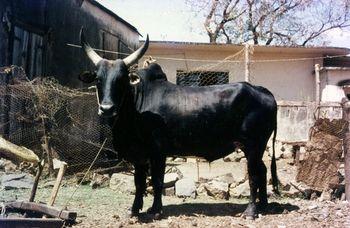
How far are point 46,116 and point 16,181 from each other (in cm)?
135

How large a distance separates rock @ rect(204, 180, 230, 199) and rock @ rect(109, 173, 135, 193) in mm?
1287

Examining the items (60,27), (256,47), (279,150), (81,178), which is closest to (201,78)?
(256,47)

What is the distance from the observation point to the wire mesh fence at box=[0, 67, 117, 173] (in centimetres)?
874

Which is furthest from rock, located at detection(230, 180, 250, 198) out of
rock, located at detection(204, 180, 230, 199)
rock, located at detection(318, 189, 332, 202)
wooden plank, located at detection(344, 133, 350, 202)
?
wooden plank, located at detection(344, 133, 350, 202)

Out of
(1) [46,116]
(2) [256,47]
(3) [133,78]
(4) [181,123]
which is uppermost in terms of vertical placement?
(2) [256,47]

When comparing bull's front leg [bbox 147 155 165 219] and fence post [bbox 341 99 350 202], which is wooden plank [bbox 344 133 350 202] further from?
bull's front leg [bbox 147 155 165 219]

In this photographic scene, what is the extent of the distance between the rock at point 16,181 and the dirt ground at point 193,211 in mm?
193

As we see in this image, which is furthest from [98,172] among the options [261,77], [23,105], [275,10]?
[275,10]

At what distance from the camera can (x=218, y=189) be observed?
7.98 m

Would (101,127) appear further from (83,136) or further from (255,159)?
(255,159)

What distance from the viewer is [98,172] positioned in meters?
9.34

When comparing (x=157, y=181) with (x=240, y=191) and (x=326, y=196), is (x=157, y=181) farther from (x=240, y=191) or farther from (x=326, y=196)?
(x=326, y=196)

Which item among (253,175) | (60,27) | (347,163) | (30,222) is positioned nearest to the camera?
(30,222)

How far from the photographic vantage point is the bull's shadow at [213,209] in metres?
6.74
